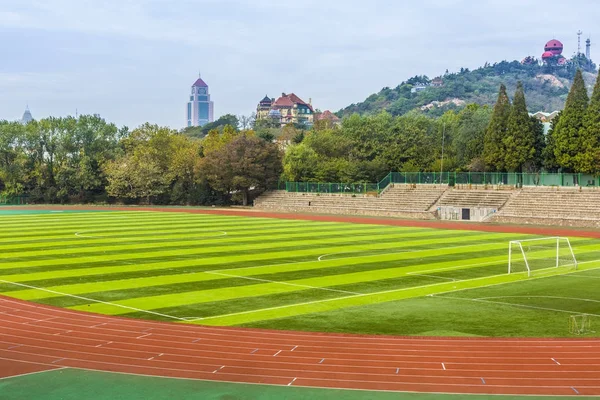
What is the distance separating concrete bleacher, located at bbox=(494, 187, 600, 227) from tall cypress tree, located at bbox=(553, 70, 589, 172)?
19.8 ft

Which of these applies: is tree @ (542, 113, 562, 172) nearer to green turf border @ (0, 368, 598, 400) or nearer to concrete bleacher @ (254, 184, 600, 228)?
concrete bleacher @ (254, 184, 600, 228)

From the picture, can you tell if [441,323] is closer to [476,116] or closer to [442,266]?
[442,266]

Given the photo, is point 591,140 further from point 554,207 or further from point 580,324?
point 580,324

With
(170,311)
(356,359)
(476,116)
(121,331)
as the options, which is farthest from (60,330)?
(476,116)

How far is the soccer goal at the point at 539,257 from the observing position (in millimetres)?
29292

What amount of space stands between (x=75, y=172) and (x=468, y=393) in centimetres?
8685

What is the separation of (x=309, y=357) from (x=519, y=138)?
60.3 m

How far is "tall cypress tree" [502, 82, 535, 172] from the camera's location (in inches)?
2749

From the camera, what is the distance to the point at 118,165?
3600 inches

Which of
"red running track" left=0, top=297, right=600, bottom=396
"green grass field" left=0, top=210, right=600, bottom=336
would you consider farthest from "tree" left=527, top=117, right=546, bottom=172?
"red running track" left=0, top=297, right=600, bottom=396

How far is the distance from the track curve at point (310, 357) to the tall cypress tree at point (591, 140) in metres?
51.4

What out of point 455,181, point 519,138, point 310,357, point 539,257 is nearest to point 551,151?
point 519,138

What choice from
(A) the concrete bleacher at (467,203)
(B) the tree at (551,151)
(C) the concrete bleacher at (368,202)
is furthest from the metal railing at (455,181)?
(B) the tree at (551,151)

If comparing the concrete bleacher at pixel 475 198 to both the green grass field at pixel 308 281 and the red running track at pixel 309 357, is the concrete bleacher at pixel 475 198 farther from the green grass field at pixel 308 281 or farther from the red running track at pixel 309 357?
the red running track at pixel 309 357
